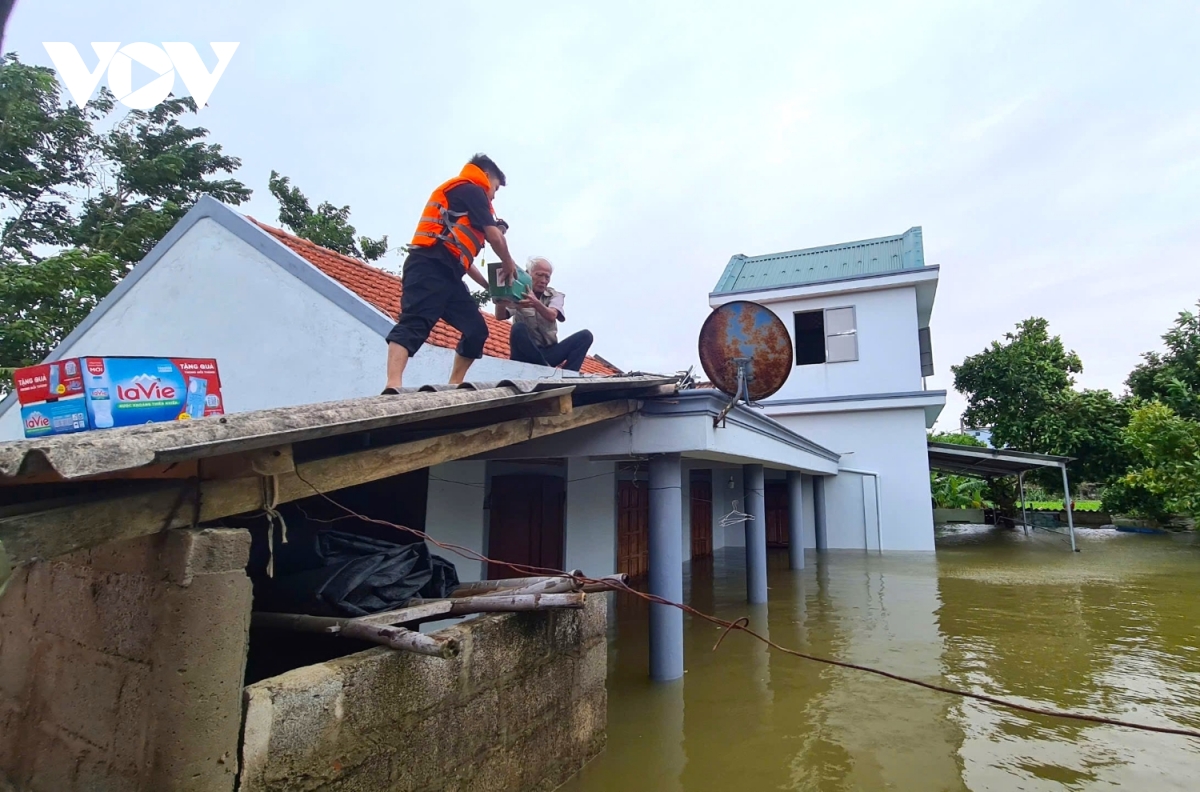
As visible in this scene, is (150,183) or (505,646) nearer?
(505,646)

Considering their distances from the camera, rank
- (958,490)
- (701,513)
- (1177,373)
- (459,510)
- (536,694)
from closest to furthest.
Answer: (536,694) < (459,510) < (701,513) < (1177,373) < (958,490)

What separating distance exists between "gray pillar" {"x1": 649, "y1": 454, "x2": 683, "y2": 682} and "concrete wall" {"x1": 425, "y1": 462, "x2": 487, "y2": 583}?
1742mm

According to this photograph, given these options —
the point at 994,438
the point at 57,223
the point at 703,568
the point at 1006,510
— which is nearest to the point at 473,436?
the point at 703,568

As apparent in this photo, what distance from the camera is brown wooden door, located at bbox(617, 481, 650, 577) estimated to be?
31.8ft

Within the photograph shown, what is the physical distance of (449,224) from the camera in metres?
4.18

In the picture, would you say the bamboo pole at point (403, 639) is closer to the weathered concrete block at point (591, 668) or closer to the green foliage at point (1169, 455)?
the weathered concrete block at point (591, 668)

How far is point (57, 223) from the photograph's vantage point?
13.1 m

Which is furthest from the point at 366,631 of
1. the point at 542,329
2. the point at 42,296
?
the point at 42,296

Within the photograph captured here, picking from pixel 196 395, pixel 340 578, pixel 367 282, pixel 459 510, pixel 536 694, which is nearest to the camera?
pixel 340 578

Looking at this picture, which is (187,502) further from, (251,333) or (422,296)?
(251,333)

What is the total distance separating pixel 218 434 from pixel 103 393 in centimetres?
173

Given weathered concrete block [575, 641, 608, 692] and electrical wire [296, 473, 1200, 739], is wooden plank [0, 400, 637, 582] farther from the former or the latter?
weathered concrete block [575, 641, 608, 692]

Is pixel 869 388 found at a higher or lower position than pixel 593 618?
higher

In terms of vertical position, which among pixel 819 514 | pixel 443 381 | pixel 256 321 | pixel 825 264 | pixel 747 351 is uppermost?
pixel 825 264
